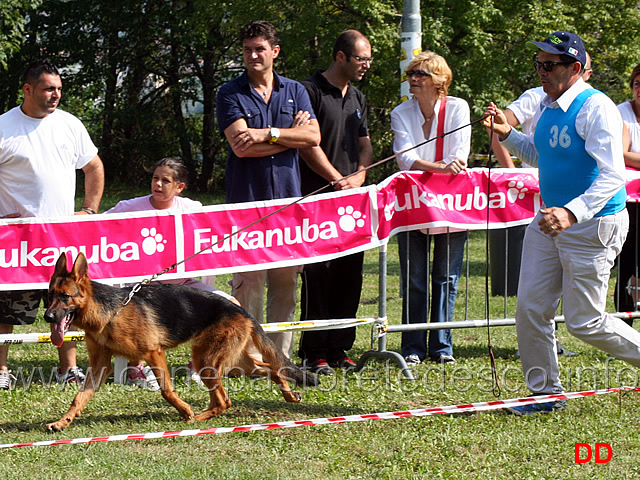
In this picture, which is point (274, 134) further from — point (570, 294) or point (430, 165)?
point (570, 294)

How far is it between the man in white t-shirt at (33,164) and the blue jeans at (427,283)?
2671mm

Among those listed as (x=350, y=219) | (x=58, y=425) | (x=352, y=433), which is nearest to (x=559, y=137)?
(x=350, y=219)

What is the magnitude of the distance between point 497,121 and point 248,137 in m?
1.81

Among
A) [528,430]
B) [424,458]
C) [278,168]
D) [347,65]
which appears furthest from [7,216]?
[528,430]

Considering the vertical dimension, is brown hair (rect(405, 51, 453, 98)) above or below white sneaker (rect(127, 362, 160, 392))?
above

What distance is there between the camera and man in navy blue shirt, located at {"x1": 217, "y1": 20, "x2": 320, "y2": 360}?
608 centimetres

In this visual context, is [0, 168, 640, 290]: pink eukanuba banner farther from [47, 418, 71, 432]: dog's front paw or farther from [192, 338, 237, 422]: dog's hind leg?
[47, 418, 71, 432]: dog's front paw

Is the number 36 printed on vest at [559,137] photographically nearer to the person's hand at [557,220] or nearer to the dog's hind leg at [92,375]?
the person's hand at [557,220]

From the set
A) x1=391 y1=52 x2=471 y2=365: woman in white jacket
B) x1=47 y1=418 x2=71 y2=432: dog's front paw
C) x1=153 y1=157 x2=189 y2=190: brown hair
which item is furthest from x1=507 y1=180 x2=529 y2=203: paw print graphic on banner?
x1=47 y1=418 x2=71 y2=432: dog's front paw

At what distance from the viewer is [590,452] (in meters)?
4.44

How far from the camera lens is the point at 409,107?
667cm

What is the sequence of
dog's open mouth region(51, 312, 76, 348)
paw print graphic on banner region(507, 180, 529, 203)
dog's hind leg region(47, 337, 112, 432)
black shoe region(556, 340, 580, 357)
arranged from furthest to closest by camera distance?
black shoe region(556, 340, 580, 357)
paw print graphic on banner region(507, 180, 529, 203)
dog's hind leg region(47, 337, 112, 432)
dog's open mouth region(51, 312, 76, 348)

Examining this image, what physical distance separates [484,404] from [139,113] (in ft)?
91.2

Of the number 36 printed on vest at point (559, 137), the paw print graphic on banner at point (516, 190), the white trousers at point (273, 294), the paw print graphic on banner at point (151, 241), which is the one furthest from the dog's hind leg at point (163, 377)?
the paw print graphic on banner at point (516, 190)
